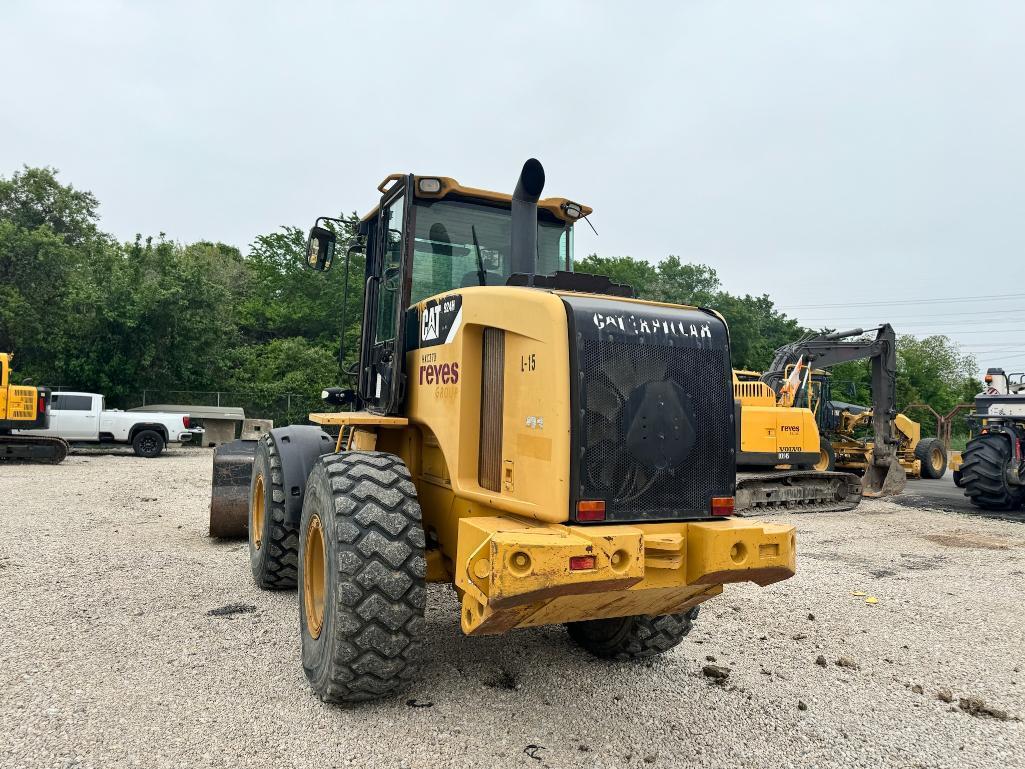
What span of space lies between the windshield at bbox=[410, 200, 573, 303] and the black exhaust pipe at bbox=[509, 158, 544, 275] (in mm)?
676

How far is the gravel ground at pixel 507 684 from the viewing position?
338cm

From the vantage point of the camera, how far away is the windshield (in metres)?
4.83

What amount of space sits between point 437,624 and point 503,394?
213 cm

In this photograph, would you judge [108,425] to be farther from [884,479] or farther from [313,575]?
[884,479]

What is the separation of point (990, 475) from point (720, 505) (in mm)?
11242

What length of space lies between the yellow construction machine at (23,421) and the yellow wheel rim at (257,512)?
45.2 feet

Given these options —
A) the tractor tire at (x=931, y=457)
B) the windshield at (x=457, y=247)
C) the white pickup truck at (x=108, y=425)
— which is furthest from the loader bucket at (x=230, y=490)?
the tractor tire at (x=931, y=457)

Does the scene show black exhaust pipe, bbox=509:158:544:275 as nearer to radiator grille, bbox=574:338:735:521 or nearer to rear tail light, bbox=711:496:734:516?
radiator grille, bbox=574:338:735:521

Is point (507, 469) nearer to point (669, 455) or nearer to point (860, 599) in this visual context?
point (669, 455)

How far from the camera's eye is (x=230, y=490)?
774cm

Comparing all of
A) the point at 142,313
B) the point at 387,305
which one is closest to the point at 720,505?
the point at 387,305

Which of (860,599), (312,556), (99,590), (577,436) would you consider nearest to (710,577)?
(577,436)

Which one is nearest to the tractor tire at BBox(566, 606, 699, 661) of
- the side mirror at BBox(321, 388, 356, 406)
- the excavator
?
the side mirror at BBox(321, 388, 356, 406)

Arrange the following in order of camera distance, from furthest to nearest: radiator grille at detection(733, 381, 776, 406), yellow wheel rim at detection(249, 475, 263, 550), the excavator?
radiator grille at detection(733, 381, 776, 406)
the excavator
yellow wheel rim at detection(249, 475, 263, 550)
